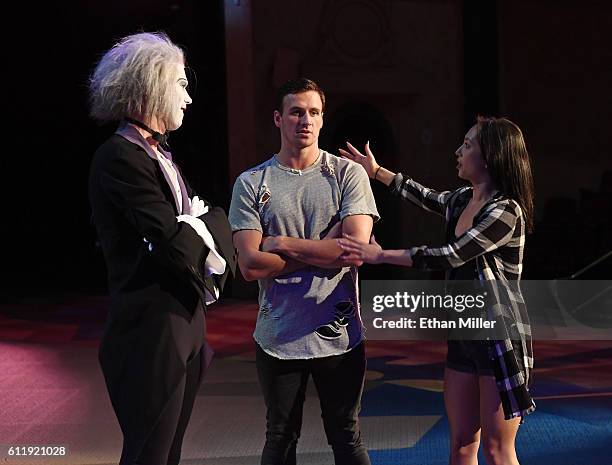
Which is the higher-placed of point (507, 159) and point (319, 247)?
point (507, 159)

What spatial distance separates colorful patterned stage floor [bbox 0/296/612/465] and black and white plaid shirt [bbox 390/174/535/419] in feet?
4.57

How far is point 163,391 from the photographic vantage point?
2328 millimetres

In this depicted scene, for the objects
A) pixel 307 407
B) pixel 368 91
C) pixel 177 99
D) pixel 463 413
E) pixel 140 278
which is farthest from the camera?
pixel 368 91

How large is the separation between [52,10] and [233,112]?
3.87 m

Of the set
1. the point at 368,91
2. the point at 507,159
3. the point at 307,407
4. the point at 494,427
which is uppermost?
the point at 368,91

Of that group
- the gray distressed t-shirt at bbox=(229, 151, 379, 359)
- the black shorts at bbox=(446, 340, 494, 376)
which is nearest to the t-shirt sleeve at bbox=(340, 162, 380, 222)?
the gray distressed t-shirt at bbox=(229, 151, 379, 359)

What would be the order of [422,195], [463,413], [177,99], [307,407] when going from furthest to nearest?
1. [307,407]
2. [422,195]
3. [463,413]
4. [177,99]

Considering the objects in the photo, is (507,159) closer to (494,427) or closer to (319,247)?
(319,247)

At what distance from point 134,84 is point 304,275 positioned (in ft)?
2.84

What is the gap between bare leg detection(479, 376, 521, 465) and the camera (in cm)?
288

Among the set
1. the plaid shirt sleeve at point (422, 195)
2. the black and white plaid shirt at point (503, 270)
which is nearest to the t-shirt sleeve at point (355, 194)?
the black and white plaid shirt at point (503, 270)

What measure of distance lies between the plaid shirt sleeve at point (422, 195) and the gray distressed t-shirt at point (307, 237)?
378mm

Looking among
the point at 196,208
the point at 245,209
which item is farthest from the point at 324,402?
the point at 196,208

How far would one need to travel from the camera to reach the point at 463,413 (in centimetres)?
297
